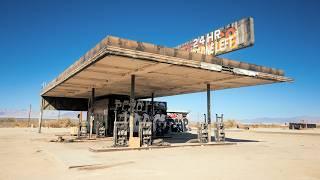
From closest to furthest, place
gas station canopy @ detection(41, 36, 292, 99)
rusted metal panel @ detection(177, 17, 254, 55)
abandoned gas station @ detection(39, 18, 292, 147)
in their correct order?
gas station canopy @ detection(41, 36, 292, 99) < abandoned gas station @ detection(39, 18, 292, 147) < rusted metal panel @ detection(177, 17, 254, 55)

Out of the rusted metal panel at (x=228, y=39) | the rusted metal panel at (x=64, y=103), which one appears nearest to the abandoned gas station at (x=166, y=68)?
the rusted metal panel at (x=228, y=39)

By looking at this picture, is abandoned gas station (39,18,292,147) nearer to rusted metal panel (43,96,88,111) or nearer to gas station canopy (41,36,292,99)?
gas station canopy (41,36,292,99)

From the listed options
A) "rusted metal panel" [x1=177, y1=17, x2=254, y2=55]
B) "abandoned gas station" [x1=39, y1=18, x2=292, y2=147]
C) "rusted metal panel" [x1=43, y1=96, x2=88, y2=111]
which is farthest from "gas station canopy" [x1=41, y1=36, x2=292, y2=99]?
"rusted metal panel" [x1=43, y1=96, x2=88, y2=111]

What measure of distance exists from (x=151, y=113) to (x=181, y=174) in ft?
76.8

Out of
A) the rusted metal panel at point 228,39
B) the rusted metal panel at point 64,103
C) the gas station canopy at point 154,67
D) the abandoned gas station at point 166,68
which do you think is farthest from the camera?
the rusted metal panel at point 64,103

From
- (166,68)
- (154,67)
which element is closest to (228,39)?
(166,68)

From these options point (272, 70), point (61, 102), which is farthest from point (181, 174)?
point (61, 102)

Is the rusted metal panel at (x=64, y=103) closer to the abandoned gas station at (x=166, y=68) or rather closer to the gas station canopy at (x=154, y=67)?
the abandoned gas station at (x=166, y=68)

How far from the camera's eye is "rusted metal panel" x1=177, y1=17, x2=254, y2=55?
65.6 ft

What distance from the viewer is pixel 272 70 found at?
779 inches

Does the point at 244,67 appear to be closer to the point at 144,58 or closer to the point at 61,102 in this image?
the point at 144,58

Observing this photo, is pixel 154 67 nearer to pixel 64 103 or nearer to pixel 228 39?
pixel 228 39

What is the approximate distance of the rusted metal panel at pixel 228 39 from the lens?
20.0 m

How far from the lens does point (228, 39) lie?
22.0 metres
